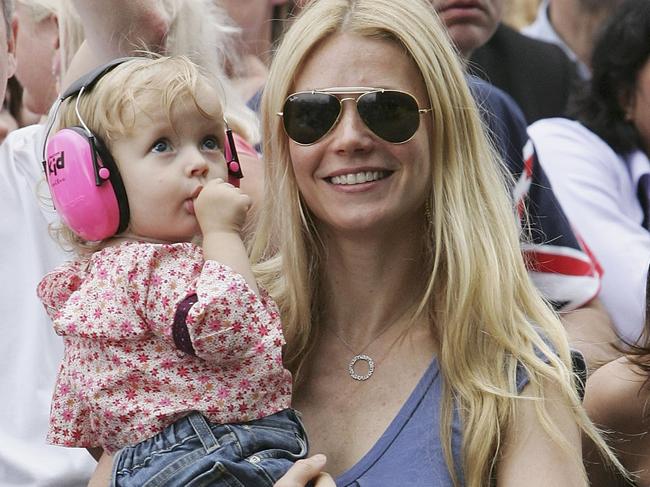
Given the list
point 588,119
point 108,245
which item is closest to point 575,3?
point 588,119

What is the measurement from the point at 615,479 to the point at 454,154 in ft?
3.14

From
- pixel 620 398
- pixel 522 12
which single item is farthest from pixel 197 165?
pixel 522 12

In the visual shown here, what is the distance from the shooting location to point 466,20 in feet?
15.9

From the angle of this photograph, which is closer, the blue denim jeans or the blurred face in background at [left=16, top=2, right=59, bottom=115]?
the blue denim jeans

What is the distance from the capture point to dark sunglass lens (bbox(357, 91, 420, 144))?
317 centimetres

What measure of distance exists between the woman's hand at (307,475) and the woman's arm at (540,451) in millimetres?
403

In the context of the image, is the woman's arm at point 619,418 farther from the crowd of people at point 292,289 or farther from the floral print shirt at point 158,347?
the floral print shirt at point 158,347

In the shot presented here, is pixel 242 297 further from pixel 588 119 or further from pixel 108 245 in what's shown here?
pixel 588 119

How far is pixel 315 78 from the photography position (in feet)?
10.8

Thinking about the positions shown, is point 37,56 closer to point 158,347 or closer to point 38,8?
point 38,8

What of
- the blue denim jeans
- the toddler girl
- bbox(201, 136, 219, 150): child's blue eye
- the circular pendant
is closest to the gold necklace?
the circular pendant

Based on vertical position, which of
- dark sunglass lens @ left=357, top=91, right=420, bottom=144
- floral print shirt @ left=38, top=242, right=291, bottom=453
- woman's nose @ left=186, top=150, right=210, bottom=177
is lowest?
floral print shirt @ left=38, top=242, right=291, bottom=453

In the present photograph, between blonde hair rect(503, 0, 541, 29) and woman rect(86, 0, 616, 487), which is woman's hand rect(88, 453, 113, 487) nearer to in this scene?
woman rect(86, 0, 616, 487)

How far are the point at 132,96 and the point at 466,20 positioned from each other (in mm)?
2091
